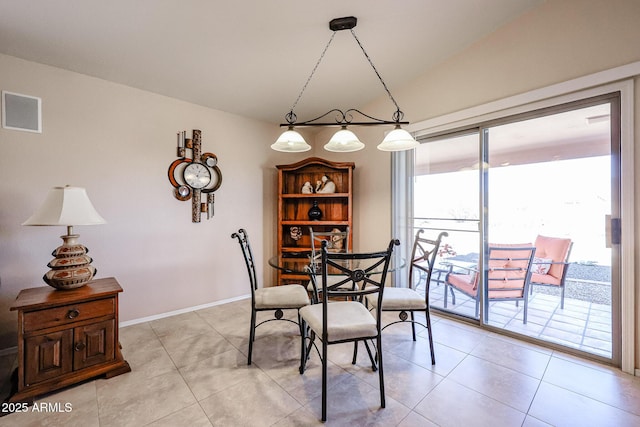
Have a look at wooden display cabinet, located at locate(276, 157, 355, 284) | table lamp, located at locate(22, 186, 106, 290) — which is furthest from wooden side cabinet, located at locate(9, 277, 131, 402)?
wooden display cabinet, located at locate(276, 157, 355, 284)

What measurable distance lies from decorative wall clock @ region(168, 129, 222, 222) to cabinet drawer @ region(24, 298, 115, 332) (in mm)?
1488

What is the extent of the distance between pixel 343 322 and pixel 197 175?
260cm

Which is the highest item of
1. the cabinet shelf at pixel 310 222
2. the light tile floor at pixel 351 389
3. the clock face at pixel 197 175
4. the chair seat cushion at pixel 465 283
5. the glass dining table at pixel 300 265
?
the clock face at pixel 197 175

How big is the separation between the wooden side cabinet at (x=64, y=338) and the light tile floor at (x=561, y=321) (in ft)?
10.9

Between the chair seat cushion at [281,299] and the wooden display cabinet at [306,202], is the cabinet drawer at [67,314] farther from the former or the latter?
the wooden display cabinet at [306,202]

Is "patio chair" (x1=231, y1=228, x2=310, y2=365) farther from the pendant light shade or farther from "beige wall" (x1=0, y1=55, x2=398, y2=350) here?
"beige wall" (x1=0, y1=55, x2=398, y2=350)

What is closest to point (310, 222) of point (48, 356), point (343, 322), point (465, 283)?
point (465, 283)

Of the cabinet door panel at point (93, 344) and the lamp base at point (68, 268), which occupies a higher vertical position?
the lamp base at point (68, 268)

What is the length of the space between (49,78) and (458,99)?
3.98m

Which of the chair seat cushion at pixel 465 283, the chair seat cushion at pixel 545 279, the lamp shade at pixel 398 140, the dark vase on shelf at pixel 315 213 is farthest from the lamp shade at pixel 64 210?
the chair seat cushion at pixel 545 279

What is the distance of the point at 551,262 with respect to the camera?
242 centimetres

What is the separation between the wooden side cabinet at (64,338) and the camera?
170 cm

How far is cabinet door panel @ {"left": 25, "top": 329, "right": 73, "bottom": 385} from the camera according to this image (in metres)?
1.71

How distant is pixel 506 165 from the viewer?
263 cm
